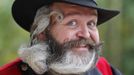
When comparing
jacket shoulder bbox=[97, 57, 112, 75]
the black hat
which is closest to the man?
the black hat

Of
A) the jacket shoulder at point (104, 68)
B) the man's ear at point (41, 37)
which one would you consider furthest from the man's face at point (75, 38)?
the jacket shoulder at point (104, 68)

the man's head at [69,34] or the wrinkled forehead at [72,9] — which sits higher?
the wrinkled forehead at [72,9]

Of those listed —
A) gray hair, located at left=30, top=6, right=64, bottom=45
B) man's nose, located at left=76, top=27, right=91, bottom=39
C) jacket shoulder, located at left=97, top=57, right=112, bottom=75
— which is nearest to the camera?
man's nose, located at left=76, top=27, right=91, bottom=39

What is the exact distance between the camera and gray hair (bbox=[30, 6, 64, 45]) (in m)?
3.74

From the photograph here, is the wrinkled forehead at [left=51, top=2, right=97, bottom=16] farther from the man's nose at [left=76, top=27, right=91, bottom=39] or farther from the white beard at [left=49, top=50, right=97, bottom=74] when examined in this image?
the white beard at [left=49, top=50, right=97, bottom=74]

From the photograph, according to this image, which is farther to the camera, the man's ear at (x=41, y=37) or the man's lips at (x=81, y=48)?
the man's ear at (x=41, y=37)

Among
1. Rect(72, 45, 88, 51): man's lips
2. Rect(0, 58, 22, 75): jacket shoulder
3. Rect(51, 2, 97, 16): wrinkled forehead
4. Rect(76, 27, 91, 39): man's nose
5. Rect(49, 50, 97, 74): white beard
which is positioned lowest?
Rect(0, 58, 22, 75): jacket shoulder

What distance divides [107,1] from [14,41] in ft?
5.11

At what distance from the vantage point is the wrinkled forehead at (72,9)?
366 cm

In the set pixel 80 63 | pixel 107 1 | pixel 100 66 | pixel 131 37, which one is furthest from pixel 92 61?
pixel 131 37

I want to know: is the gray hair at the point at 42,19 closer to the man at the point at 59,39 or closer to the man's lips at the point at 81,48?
the man at the point at 59,39

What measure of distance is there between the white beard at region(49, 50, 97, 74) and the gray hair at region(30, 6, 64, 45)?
0.77 ft

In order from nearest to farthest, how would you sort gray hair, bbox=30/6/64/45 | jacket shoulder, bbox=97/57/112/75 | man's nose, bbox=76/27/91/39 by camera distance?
man's nose, bbox=76/27/91/39
gray hair, bbox=30/6/64/45
jacket shoulder, bbox=97/57/112/75

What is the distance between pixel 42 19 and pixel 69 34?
23 centimetres
